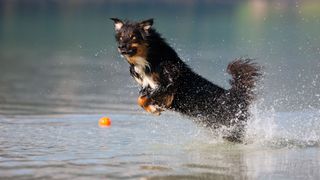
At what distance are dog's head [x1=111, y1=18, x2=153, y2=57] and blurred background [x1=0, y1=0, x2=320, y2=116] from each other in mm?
2710

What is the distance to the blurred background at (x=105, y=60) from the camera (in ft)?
41.5

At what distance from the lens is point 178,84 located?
9.18 metres

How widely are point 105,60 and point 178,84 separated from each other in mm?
12297

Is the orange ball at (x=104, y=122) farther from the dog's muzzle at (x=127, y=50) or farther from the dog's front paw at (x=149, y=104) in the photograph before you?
the dog's muzzle at (x=127, y=50)

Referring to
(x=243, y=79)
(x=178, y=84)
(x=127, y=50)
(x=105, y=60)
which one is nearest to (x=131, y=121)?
(x=178, y=84)

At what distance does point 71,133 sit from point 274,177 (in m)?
3.32

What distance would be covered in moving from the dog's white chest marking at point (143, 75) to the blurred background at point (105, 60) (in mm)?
2397

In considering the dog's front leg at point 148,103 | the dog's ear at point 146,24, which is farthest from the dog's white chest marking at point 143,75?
the dog's ear at point 146,24

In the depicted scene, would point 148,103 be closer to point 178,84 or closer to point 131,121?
point 178,84

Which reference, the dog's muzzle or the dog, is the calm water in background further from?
the dog's muzzle

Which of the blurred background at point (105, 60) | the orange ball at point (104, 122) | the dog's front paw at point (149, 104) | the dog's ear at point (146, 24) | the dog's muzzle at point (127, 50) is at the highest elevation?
the blurred background at point (105, 60)

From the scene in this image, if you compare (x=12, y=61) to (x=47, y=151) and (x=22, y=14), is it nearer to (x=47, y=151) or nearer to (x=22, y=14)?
(x=47, y=151)

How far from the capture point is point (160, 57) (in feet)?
30.1

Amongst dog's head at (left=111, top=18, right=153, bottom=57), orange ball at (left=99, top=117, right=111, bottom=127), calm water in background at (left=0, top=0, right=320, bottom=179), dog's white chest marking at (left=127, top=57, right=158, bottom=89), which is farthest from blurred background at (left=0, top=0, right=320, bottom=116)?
dog's head at (left=111, top=18, right=153, bottom=57)
